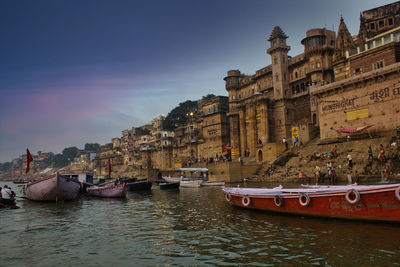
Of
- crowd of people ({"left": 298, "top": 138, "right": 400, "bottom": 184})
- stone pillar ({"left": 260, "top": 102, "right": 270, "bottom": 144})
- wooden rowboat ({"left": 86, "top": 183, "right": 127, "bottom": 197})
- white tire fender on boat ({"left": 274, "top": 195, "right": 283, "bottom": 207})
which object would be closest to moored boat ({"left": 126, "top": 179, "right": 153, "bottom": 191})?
wooden rowboat ({"left": 86, "top": 183, "right": 127, "bottom": 197})

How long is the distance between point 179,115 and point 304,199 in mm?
81035

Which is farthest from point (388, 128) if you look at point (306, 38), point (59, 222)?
point (59, 222)

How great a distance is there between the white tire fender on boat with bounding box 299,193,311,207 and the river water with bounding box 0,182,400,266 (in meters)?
0.66

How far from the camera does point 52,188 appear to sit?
24.2m

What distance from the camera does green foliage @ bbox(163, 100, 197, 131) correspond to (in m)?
91.5

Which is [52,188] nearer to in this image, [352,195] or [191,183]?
[191,183]

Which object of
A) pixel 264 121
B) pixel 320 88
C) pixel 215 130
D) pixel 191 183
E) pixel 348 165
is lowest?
pixel 191 183

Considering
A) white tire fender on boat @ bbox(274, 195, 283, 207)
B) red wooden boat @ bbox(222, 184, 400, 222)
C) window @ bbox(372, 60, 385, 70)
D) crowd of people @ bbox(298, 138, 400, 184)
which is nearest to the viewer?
red wooden boat @ bbox(222, 184, 400, 222)

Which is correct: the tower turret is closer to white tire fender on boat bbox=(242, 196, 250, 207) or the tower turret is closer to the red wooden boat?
white tire fender on boat bbox=(242, 196, 250, 207)

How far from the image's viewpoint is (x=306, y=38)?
45.5m

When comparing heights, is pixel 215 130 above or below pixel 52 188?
above

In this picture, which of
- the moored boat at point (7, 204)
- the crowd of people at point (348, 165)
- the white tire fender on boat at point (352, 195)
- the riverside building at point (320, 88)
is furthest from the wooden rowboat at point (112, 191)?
the riverside building at point (320, 88)

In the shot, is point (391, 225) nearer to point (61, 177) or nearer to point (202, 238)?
point (202, 238)

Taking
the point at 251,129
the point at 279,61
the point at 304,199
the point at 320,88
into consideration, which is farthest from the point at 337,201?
the point at 279,61
